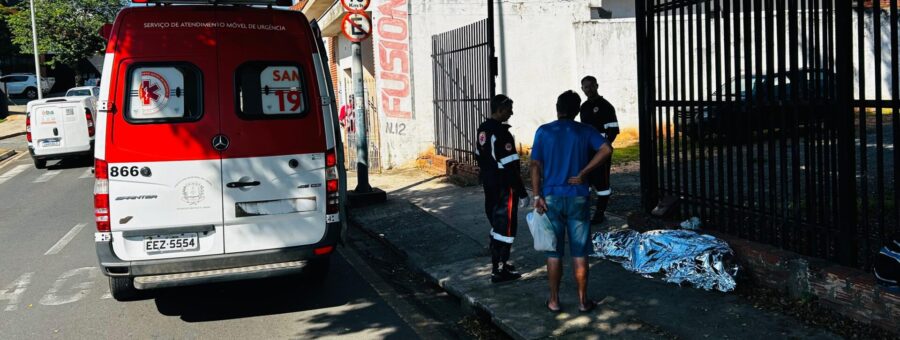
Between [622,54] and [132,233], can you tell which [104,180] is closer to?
[132,233]

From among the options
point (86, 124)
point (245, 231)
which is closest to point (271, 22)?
point (245, 231)

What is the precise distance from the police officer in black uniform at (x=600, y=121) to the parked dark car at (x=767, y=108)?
1.42 meters

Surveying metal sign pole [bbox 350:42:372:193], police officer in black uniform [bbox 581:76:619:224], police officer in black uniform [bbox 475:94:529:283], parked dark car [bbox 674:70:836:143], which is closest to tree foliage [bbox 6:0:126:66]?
metal sign pole [bbox 350:42:372:193]

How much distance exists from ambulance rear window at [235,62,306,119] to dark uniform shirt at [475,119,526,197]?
155 cm

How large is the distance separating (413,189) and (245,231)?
729 cm

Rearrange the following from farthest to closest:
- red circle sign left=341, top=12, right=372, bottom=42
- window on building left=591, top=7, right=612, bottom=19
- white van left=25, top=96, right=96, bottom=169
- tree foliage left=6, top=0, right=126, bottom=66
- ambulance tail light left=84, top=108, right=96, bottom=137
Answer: tree foliage left=6, top=0, right=126, bottom=66 < ambulance tail light left=84, top=108, right=96, bottom=137 < white van left=25, top=96, right=96, bottom=169 < window on building left=591, top=7, right=612, bottom=19 < red circle sign left=341, top=12, right=372, bottom=42

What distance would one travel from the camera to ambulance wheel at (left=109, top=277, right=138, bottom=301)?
21.3 ft

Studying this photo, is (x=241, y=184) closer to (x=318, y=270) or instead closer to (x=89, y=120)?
(x=318, y=270)

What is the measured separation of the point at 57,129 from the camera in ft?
62.7

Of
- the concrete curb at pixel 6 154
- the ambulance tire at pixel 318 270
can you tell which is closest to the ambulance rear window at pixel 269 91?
the ambulance tire at pixel 318 270

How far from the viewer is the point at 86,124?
1944cm

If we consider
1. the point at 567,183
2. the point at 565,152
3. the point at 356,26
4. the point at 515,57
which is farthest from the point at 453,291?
the point at 515,57

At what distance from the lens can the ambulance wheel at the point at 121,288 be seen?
6482 mm

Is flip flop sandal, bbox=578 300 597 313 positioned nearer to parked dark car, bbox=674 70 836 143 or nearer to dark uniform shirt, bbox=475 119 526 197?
dark uniform shirt, bbox=475 119 526 197
